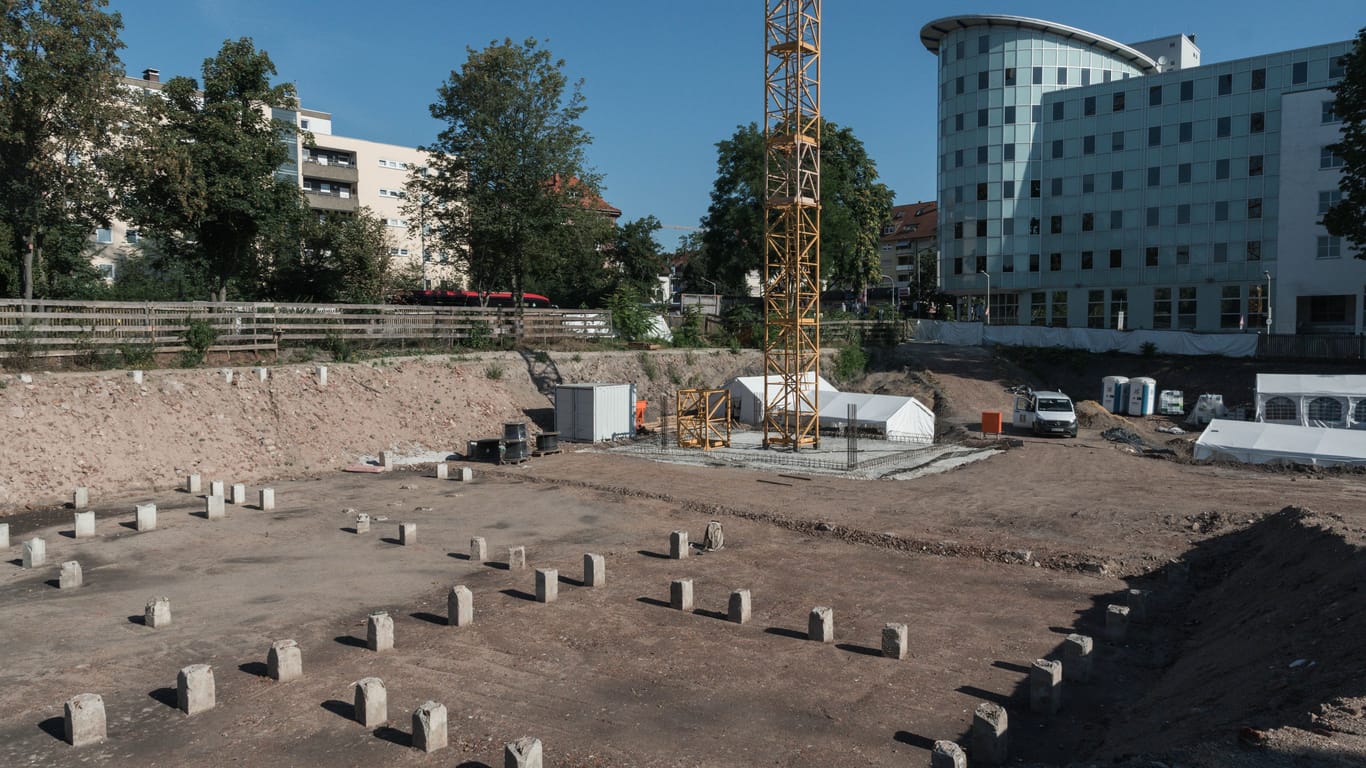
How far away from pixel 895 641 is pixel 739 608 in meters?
2.33

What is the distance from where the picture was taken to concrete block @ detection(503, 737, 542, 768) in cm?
740

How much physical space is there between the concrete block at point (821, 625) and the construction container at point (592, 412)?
19.5 meters

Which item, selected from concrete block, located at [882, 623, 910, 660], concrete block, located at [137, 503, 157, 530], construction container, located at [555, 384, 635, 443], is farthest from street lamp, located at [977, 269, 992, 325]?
concrete block, located at [137, 503, 157, 530]

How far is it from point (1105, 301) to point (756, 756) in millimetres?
60010

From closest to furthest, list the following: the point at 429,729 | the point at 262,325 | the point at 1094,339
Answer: the point at 429,729
the point at 262,325
the point at 1094,339

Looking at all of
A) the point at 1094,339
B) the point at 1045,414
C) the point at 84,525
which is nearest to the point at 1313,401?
the point at 1045,414

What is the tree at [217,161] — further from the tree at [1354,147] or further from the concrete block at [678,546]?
the tree at [1354,147]

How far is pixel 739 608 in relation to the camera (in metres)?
12.1

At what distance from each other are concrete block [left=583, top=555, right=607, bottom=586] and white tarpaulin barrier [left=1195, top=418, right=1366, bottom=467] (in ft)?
68.9

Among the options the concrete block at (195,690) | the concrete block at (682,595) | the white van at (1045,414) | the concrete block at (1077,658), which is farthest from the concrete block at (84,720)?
the white van at (1045,414)

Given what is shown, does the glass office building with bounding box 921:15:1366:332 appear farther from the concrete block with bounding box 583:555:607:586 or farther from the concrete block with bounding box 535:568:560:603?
the concrete block with bounding box 535:568:560:603

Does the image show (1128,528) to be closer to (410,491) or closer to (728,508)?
(728,508)

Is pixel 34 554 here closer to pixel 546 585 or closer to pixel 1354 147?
pixel 546 585

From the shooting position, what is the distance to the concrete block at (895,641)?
35.2 ft
